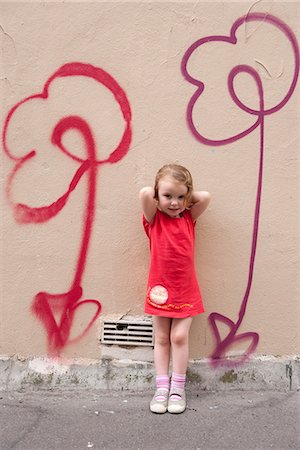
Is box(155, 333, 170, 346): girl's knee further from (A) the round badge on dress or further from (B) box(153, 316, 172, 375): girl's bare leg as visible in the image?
(A) the round badge on dress

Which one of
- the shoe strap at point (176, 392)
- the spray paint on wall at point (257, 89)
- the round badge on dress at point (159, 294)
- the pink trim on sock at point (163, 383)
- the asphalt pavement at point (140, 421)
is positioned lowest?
the asphalt pavement at point (140, 421)

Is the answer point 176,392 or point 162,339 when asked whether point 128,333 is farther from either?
point 176,392

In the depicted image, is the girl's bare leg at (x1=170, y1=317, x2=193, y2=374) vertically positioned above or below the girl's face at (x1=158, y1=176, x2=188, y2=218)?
below

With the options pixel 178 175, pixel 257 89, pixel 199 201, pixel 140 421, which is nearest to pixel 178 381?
pixel 140 421

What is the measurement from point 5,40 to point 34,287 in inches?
57.2

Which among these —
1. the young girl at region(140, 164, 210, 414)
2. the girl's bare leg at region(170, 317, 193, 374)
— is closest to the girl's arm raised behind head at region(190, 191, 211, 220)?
the young girl at region(140, 164, 210, 414)

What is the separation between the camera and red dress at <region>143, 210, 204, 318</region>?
2.92 m

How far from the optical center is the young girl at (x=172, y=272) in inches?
113

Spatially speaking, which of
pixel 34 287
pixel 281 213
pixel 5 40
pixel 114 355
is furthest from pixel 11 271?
pixel 281 213

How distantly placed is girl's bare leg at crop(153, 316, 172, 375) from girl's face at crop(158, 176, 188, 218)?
0.64m

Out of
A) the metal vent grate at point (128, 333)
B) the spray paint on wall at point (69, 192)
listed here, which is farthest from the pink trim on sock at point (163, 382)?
the spray paint on wall at point (69, 192)

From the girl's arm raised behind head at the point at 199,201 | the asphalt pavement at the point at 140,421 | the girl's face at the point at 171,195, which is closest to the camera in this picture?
the asphalt pavement at the point at 140,421

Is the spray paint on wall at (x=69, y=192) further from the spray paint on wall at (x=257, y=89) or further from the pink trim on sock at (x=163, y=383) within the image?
the pink trim on sock at (x=163, y=383)

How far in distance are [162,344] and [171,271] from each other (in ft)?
1.45
